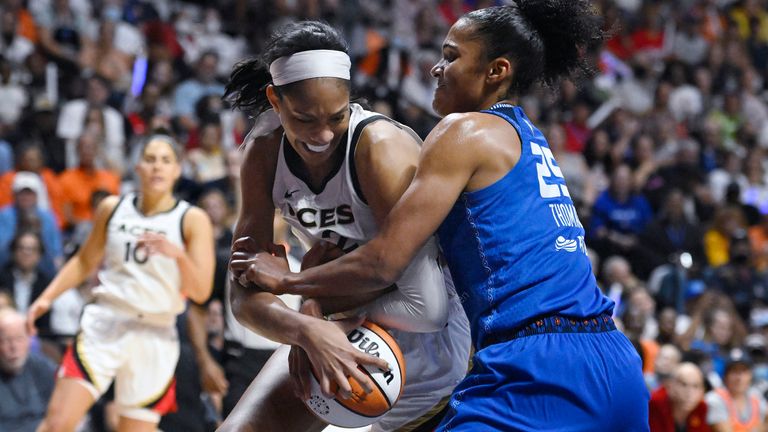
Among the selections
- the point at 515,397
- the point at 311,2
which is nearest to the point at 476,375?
the point at 515,397

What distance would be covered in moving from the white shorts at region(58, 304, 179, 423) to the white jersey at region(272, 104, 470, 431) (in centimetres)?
277

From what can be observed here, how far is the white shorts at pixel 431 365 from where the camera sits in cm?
352

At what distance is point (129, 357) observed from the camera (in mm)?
6184

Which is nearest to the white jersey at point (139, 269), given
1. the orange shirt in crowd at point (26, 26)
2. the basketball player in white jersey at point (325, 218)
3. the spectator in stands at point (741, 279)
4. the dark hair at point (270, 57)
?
the dark hair at point (270, 57)

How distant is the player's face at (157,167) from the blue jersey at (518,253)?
136 inches

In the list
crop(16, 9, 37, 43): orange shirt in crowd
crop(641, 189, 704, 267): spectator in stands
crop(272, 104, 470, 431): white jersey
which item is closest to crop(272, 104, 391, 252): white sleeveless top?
crop(272, 104, 470, 431): white jersey

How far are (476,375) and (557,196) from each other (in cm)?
54

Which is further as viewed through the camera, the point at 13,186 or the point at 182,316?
the point at 13,186

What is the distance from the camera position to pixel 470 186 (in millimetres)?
2986

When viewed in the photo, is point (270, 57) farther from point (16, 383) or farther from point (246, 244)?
point (16, 383)

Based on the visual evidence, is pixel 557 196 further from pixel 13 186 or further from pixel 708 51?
pixel 708 51

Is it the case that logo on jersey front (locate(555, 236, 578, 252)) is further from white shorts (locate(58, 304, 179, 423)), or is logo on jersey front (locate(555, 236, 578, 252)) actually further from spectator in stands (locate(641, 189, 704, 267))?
spectator in stands (locate(641, 189, 704, 267))

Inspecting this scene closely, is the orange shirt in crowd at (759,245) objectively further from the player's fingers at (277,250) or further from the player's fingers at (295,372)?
the player's fingers at (295,372)

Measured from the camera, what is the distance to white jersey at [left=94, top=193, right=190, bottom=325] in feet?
20.2
